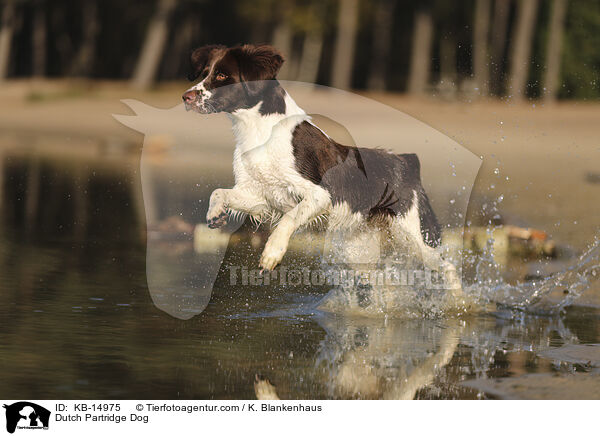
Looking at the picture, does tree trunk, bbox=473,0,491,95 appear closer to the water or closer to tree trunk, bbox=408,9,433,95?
tree trunk, bbox=408,9,433,95

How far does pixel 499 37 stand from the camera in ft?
153

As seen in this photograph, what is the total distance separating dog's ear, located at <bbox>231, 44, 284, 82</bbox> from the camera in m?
7.29

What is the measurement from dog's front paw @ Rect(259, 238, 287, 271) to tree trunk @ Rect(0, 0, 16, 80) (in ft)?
136

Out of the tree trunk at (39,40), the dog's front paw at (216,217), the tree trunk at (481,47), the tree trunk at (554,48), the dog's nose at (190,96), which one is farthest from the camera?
the tree trunk at (39,40)

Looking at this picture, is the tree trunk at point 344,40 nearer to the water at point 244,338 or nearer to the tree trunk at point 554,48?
the tree trunk at point 554,48

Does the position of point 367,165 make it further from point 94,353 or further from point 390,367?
point 94,353

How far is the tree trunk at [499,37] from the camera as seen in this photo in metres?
46.6

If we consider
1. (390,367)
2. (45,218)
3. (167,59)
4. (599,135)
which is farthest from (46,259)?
(167,59)

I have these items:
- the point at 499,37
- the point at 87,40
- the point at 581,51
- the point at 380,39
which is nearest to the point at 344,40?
the point at 380,39

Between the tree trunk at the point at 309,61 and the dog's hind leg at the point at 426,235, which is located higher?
the tree trunk at the point at 309,61

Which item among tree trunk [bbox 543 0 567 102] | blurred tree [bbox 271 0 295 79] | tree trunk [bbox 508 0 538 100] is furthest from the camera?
blurred tree [bbox 271 0 295 79]

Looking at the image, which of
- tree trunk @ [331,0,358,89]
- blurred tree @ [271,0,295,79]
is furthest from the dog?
blurred tree @ [271,0,295,79]

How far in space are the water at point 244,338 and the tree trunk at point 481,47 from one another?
33718 mm

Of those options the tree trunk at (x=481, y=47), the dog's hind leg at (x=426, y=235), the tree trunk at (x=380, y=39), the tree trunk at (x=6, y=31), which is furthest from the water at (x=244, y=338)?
the tree trunk at (x=6, y=31)
